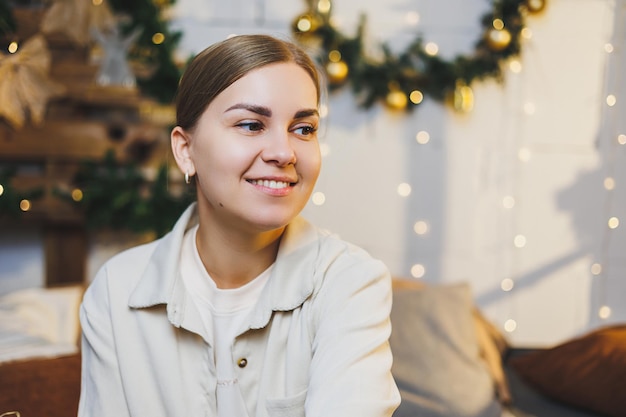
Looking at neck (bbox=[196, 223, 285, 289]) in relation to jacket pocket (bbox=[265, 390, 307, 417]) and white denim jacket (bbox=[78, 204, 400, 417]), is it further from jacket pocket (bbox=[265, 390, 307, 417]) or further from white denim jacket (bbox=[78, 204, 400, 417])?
jacket pocket (bbox=[265, 390, 307, 417])

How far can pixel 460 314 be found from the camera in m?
1.96

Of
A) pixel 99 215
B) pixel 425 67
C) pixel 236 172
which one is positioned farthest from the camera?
pixel 425 67

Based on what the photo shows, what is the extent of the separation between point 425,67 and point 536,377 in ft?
4.24

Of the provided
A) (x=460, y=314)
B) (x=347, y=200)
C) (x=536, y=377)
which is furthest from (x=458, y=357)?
(x=347, y=200)

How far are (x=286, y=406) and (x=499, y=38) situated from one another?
1911 mm

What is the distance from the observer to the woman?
1.05 m

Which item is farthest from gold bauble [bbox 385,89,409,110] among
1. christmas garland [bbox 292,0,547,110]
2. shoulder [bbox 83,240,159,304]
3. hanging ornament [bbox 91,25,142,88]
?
shoulder [bbox 83,240,159,304]

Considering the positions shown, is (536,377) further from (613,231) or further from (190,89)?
(190,89)

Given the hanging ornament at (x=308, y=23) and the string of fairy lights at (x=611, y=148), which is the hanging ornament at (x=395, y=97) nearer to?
the hanging ornament at (x=308, y=23)

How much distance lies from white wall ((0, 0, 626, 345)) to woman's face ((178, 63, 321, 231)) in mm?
1520

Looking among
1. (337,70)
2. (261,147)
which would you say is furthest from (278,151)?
(337,70)

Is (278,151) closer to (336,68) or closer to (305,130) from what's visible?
(305,130)

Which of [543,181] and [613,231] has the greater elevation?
[543,181]

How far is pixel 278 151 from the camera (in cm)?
104
